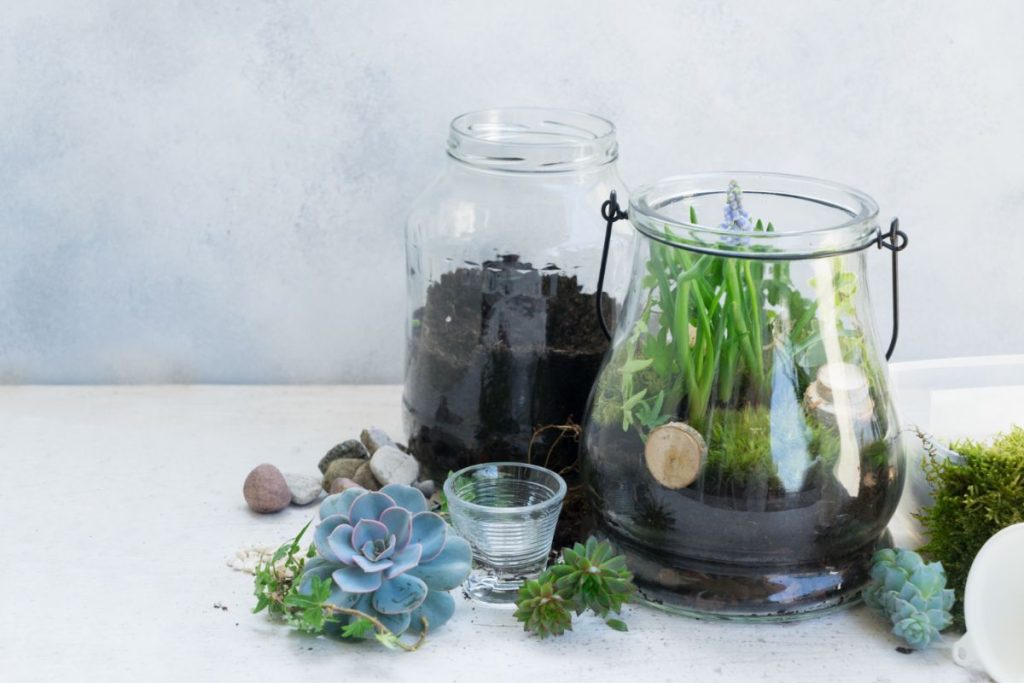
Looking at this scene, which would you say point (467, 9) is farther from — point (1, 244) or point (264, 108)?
point (1, 244)

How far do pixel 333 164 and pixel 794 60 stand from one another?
50 centimetres

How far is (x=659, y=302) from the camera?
88 centimetres

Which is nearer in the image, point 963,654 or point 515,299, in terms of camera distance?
point 963,654

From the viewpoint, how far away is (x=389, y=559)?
0.83 metres

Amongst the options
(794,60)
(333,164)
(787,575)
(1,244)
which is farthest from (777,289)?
(1,244)

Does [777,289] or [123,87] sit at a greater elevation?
[123,87]

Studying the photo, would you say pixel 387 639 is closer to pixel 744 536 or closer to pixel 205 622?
pixel 205 622

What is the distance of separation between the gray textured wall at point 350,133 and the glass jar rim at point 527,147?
0.15 meters

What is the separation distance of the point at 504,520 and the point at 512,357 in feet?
0.62

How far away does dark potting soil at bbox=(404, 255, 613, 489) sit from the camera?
3.36ft

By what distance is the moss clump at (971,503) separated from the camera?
854mm

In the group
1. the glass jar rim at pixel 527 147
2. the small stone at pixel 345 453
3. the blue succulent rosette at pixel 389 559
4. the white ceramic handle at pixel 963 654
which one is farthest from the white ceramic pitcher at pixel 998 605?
the small stone at pixel 345 453

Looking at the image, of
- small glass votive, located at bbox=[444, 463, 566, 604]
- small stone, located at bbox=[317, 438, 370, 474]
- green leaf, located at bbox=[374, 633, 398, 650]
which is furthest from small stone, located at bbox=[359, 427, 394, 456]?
green leaf, located at bbox=[374, 633, 398, 650]

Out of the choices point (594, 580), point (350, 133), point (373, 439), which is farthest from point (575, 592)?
point (350, 133)
